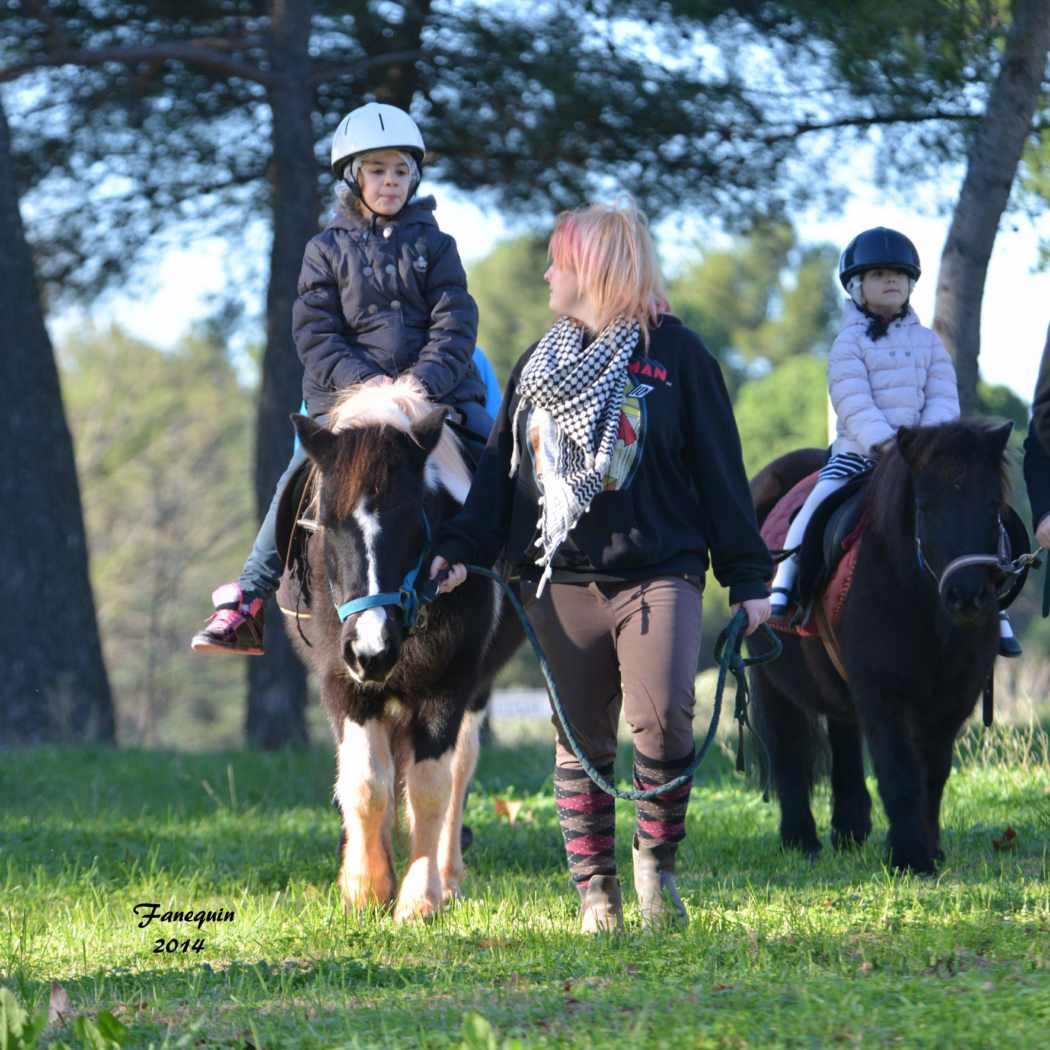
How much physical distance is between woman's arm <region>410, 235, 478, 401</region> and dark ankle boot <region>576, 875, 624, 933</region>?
2.12m

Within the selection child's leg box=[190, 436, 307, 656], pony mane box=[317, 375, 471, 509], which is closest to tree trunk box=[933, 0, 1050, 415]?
pony mane box=[317, 375, 471, 509]

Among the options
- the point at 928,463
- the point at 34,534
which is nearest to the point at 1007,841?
the point at 928,463

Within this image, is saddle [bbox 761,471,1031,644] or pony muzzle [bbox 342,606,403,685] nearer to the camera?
pony muzzle [bbox 342,606,403,685]

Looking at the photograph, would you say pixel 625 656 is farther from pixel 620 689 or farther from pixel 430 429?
pixel 430 429

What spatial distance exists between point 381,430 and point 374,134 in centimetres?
151

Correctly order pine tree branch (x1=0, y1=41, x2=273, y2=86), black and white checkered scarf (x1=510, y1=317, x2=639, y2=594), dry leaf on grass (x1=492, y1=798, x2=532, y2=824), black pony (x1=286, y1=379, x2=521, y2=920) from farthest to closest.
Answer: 1. pine tree branch (x1=0, y1=41, x2=273, y2=86)
2. dry leaf on grass (x1=492, y1=798, x2=532, y2=824)
3. black pony (x1=286, y1=379, x2=521, y2=920)
4. black and white checkered scarf (x1=510, y1=317, x2=639, y2=594)

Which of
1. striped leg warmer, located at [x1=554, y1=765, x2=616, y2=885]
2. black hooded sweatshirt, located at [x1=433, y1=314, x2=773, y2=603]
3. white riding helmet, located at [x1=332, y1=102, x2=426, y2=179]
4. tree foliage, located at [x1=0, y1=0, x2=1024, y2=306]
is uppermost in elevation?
tree foliage, located at [x1=0, y1=0, x2=1024, y2=306]

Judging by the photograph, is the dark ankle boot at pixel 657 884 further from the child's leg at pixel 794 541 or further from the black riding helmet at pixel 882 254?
the black riding helmet at pixel 882 254

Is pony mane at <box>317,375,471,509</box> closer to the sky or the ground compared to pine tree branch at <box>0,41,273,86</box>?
closer to the ground

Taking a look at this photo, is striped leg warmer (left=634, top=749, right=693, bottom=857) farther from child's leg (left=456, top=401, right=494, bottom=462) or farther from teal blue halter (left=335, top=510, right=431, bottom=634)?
child's leg (left=456, top=401, right=494, bottom=462)

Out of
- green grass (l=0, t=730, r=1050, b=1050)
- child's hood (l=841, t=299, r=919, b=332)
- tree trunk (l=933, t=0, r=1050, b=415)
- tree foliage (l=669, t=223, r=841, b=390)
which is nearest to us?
green grass (l=0, t=730, r=1050, b=1050)

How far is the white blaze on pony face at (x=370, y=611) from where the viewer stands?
5.66m

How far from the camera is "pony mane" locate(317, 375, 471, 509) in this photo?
5934 mm

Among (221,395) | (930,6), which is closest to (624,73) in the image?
(930,6)
